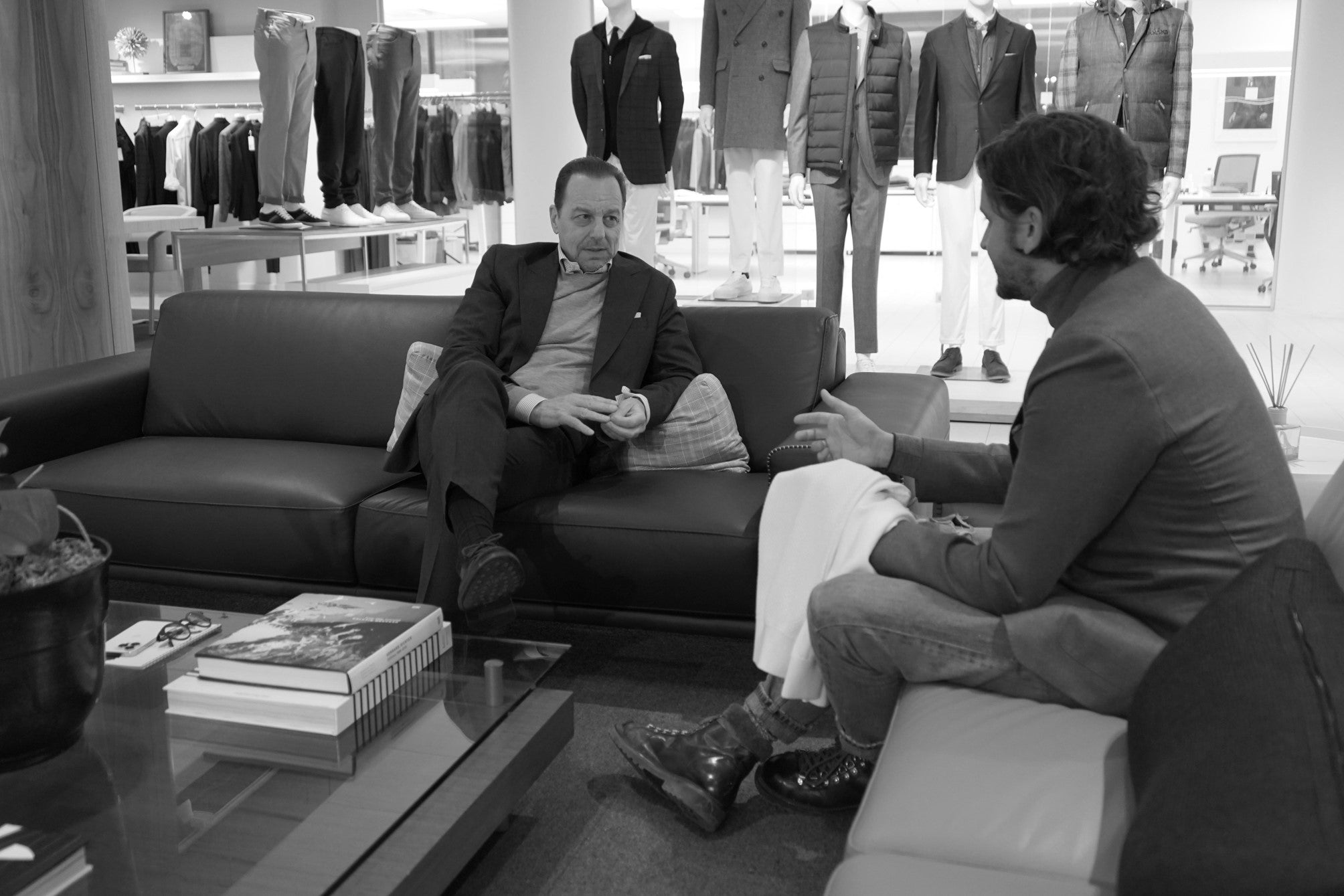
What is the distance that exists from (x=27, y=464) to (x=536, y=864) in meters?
1.89

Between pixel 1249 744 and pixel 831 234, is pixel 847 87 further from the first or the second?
pixel 1249 744

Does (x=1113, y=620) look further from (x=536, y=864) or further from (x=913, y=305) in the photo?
(x=913, y=305)

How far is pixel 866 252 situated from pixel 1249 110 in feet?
6.95

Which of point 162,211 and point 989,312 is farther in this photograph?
point 162,211

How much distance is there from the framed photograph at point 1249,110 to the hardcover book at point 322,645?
5.34m

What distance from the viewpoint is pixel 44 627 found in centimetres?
154

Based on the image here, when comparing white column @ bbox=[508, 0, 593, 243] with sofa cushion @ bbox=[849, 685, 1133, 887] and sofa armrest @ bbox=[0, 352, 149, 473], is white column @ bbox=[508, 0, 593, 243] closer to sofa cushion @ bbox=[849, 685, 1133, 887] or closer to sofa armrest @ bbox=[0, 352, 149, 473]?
sofa armrest @ bbox=[0, 352, 149, 473]

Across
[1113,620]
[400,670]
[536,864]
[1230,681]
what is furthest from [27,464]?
[1230,681]

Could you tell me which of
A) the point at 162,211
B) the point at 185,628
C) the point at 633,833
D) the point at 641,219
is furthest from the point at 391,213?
the point at 633,833

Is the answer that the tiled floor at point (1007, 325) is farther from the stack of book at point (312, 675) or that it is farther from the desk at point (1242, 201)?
the stack of book at point (312, 675)

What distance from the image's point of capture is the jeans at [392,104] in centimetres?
677

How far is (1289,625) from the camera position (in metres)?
1.28

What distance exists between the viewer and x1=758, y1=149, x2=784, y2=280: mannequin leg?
18.8 feet

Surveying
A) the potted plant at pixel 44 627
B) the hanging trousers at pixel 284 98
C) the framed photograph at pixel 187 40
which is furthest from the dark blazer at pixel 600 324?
the framed photograph at pixel 187 40
